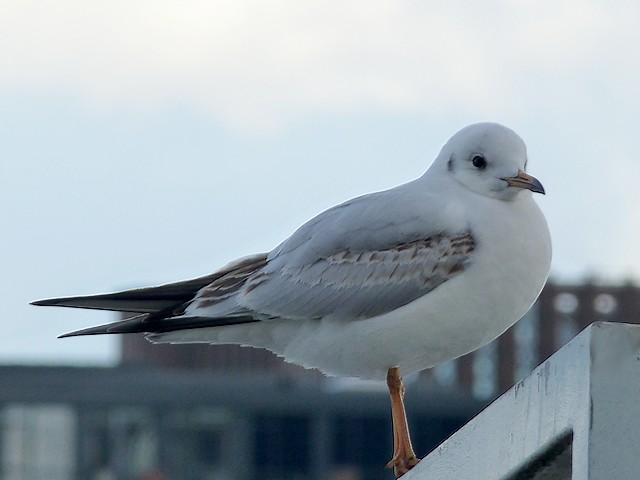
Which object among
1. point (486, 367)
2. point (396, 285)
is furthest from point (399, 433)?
point (486, 367)

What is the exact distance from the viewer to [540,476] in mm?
4367

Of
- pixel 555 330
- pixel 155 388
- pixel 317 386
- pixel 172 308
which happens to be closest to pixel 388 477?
pixel 317 386

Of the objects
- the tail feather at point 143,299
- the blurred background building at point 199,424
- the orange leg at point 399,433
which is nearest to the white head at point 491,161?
the orange leg at point 399,433

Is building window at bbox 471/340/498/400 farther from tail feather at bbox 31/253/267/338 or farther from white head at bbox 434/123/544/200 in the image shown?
white head at bbox 434/123/544/200

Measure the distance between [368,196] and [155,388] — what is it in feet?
156

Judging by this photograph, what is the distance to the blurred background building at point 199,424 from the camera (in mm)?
51219

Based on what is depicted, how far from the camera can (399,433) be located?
6.72 m

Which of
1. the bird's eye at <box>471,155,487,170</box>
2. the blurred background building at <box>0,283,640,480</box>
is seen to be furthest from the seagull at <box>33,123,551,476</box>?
the blurred background building at <box>0,283,640,480</box>

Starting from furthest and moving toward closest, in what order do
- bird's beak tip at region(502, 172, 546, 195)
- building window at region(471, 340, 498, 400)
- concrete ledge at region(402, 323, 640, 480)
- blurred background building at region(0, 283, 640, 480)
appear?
building window at region(471, 340, 498, 400) < blurred background building at region(0, 283, 640, 480) < bird's beak tip at region(502, 172, 546, 195) < concrete ledge at region(402, 323, 640, 480)

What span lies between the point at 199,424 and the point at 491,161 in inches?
1936

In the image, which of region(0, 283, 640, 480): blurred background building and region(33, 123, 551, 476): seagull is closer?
region(33, 123, 551, 476): seagull

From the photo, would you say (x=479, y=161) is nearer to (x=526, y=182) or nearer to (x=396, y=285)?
(x=526, y=182)

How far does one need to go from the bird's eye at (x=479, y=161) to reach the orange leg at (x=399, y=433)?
2.88ft

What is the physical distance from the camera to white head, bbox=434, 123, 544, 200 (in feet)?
21.0
